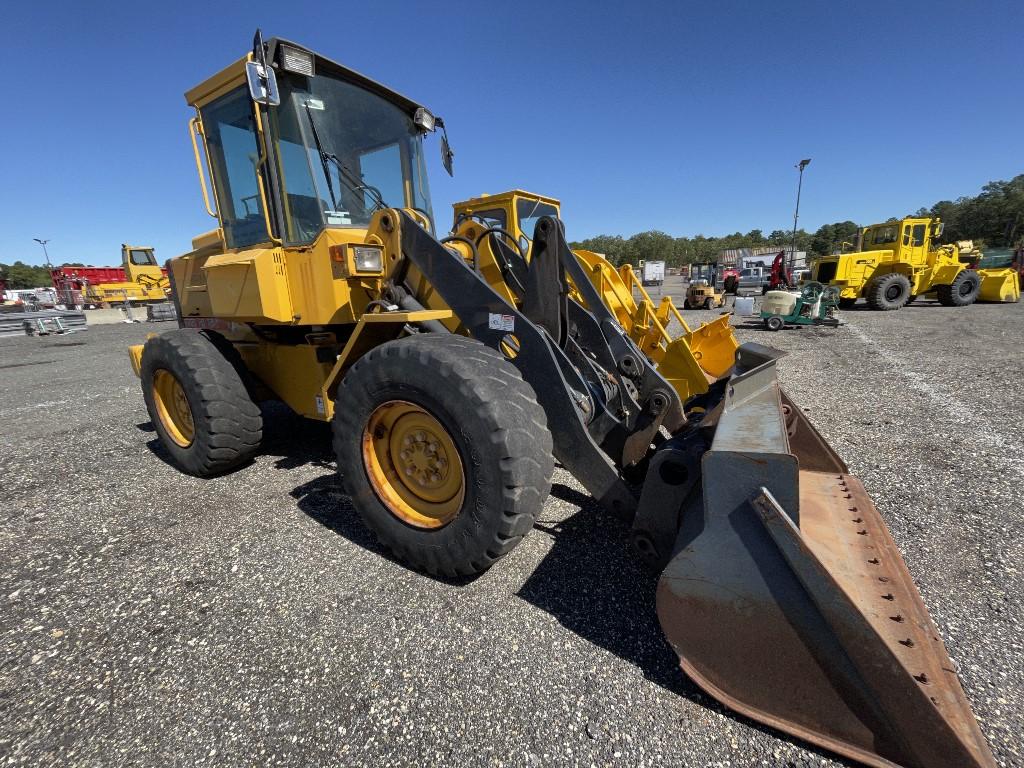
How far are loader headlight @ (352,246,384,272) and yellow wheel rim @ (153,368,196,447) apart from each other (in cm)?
218

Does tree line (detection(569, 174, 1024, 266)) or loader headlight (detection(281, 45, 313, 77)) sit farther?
tree line (detection(569, 174, 1024, 266))

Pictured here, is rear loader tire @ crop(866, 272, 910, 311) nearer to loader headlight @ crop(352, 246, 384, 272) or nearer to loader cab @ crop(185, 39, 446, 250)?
loader cab @ crop(185, 39, 446, 250)

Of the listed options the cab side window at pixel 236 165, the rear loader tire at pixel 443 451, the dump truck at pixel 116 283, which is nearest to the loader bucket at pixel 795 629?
the rear loader tire at pixel 443 451

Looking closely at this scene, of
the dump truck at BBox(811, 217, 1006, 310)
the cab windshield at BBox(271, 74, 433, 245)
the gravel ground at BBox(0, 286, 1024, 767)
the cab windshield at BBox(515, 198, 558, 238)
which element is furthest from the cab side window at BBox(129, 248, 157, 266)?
the dump truck at BBox(811, 217, 1006, 310)

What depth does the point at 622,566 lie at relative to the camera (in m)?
2.46

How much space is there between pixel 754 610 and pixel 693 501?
0.46 metres

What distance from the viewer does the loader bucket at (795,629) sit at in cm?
134

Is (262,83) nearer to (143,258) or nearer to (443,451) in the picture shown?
(443,451)

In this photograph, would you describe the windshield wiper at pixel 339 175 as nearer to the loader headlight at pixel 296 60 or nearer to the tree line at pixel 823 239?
the loader headlight at pixel 296 60

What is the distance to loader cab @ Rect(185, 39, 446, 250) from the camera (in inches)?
123

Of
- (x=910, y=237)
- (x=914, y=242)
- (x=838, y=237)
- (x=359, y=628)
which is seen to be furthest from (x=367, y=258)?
(x=838, y=237)

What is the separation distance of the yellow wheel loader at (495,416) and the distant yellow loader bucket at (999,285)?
21604mm

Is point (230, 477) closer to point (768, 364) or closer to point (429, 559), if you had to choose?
point (429, 559)

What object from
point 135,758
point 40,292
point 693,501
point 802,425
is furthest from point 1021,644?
point 40,292
